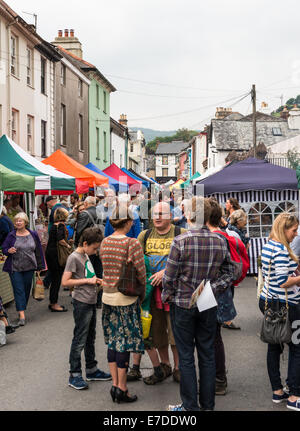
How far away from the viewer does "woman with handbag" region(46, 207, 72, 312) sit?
937 cm

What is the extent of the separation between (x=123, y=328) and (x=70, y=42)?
30.5 meters

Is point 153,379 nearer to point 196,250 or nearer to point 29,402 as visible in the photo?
point 29,402

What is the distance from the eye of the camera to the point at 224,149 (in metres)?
43.1

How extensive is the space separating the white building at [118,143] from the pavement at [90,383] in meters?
33.7

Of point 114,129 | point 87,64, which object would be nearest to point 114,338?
point 87,64

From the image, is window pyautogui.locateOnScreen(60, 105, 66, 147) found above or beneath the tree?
above

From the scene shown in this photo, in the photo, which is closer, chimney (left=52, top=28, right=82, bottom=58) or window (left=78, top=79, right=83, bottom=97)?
window (left=78, top=79, right=83, bottom=97)

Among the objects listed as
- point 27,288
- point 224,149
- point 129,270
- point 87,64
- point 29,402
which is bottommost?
point 29,402

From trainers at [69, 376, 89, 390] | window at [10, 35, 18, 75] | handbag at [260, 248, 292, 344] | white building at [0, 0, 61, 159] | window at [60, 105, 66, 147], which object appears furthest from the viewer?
window at [60, 105, 66, 147]

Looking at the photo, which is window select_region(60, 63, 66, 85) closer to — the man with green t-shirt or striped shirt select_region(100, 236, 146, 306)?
the man with green t-shirt

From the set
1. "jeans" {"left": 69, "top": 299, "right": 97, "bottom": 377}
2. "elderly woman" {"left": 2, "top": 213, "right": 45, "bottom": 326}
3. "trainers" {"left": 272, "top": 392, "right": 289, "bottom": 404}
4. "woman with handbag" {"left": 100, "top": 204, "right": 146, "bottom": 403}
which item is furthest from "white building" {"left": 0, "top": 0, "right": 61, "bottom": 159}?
"trainers" {"left": 272, "top": 392, "right": 289, "bottom": 404}

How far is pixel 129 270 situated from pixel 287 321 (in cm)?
153

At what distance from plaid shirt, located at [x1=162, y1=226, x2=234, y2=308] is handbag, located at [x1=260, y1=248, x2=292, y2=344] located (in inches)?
28.4

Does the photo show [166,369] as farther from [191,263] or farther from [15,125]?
[15,125]
